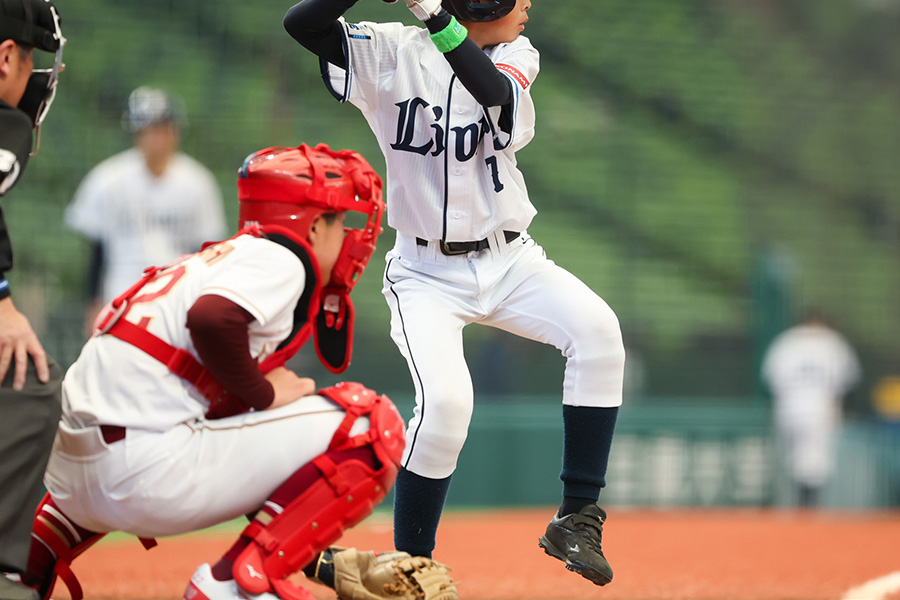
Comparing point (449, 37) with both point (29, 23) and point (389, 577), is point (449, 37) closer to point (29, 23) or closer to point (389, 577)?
point (29, 23)

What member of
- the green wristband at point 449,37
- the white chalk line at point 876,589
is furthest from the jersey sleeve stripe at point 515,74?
the white chalk line at point 876,589

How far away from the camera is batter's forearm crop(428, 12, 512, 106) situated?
257 cm

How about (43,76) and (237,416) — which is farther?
(237,416)

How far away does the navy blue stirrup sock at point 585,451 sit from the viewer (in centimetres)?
289

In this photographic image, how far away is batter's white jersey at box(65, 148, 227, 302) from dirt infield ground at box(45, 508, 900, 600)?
1568mm

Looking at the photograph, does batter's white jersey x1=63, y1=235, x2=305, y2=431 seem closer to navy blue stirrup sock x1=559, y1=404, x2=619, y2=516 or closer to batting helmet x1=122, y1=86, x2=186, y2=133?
navy blue stirrup sock x1=559, y1=404, x2=619, y2=516

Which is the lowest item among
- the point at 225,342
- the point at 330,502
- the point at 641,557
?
the point at 641,557

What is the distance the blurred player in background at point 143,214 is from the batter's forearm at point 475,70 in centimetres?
348

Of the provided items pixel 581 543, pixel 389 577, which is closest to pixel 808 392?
pixel 581 543

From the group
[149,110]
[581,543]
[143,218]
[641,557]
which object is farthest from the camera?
[143,218]

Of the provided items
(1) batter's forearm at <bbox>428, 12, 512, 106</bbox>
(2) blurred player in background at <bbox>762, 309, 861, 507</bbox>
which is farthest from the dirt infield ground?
(1) batter's forearm at <bbox>428, 12, 512, 106</bbox>

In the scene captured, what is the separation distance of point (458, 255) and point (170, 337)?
97 centimetres

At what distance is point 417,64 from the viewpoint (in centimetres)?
292

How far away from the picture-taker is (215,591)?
2213 millimetres
